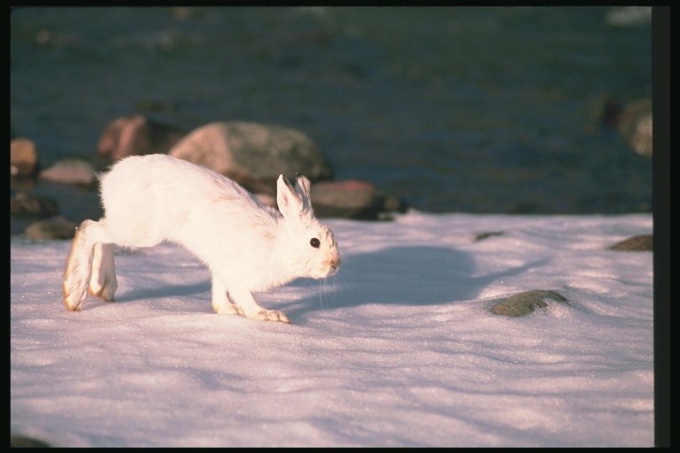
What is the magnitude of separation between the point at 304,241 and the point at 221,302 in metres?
0.66

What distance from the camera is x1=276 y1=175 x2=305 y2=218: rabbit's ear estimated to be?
18.5 feet

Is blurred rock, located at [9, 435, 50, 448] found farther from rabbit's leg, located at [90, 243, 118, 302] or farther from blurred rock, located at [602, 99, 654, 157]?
blurred rock, located at [602, 99, 654, 157]

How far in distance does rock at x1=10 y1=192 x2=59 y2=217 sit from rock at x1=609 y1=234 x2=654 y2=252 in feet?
17.6

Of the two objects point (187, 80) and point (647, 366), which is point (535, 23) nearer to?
point (187, 80)

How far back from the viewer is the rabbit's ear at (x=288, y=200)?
221 inches

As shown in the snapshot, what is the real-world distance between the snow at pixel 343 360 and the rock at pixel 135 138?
4971mm

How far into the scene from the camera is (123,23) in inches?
827

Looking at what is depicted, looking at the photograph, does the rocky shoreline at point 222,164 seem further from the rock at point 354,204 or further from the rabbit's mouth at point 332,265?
the rabbit's mouth at point 332,265

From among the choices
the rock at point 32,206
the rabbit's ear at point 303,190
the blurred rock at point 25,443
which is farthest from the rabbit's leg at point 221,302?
the rock at point 32,206

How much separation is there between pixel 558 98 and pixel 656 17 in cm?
1316

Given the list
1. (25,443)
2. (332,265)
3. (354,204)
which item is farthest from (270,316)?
(354,204)

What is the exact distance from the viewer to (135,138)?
12.6 metres

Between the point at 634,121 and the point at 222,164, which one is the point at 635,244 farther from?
the point at 634,121

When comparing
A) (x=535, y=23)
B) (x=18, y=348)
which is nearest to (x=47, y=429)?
(x=18, y=348)
